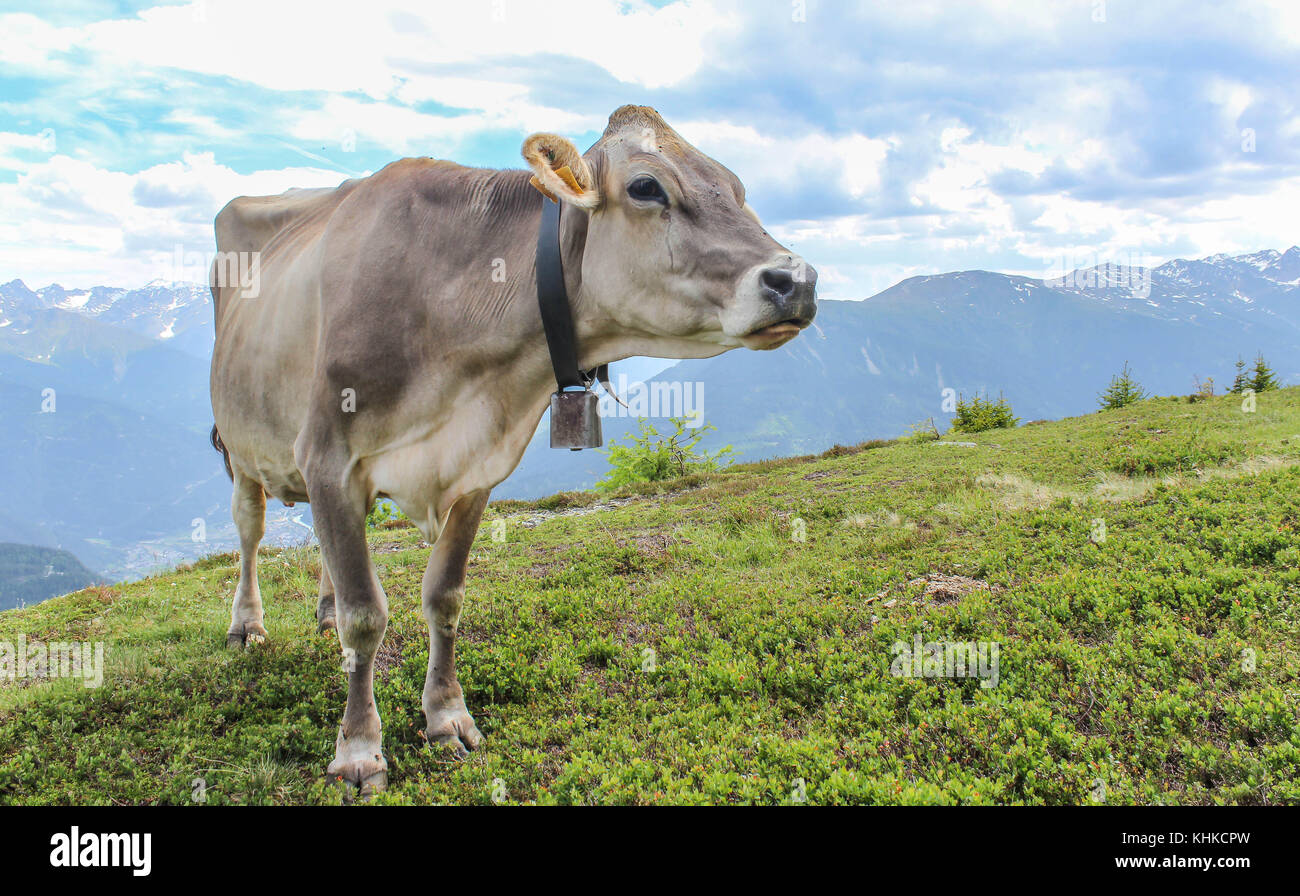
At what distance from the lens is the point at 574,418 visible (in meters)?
4.41

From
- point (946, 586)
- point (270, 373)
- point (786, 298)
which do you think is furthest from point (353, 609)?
point (946, 586)

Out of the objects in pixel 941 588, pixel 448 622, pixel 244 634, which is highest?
pixel 448 622

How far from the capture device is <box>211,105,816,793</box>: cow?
3.83 metres

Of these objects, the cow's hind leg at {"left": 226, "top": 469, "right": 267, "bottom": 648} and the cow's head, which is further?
the cow's hind leg at {"left": 226, "top": 469, "right": 267, "bottom": 648}

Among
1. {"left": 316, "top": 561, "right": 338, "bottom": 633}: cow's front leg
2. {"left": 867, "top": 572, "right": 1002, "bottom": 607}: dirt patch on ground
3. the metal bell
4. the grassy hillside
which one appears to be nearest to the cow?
the metal bell

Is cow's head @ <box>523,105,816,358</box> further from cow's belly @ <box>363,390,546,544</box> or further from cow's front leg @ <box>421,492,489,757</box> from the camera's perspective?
cow's front leg @ <box>421,492,489,757</box>

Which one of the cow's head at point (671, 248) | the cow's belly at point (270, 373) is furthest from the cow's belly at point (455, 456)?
the cow's belly at point (270, 373)

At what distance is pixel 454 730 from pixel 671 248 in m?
4.12

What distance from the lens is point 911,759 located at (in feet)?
15.9

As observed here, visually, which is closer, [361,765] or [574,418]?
[574,418]

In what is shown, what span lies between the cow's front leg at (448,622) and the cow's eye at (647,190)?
2648 millimetres

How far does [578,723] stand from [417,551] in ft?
27.3

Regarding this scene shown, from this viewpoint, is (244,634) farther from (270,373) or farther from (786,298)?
(786,298)
